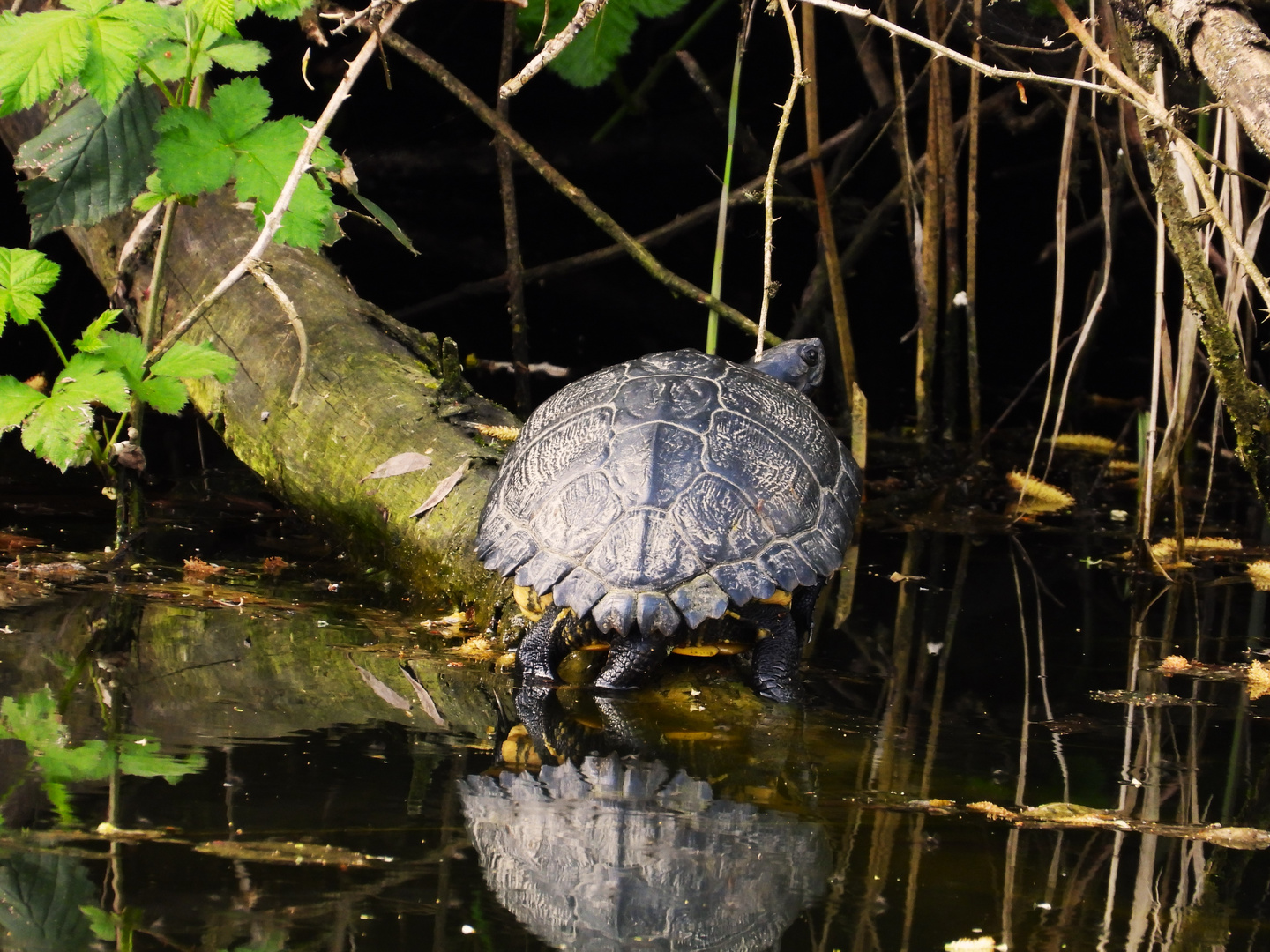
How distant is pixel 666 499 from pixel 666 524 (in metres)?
0.06

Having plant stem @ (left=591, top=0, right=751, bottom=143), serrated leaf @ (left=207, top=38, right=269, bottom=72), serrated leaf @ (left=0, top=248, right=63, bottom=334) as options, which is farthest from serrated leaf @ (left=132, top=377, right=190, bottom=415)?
plant stem @ (left=591, top=0, right=751, bottom=143)

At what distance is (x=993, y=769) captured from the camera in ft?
7.37

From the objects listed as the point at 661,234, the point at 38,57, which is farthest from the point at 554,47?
the point at 661,234

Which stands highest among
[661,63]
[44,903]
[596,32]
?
[661,63]

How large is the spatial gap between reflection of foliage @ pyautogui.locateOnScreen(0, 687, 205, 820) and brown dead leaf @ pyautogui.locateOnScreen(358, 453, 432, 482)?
4.31 ft

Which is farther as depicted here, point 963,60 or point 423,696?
point 423,696

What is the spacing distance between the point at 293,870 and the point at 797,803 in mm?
822

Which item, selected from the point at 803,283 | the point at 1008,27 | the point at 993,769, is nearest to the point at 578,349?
the point at 803,283

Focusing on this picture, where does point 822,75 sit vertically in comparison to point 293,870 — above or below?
above

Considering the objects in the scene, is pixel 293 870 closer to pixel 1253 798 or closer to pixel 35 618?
pixel 35 618

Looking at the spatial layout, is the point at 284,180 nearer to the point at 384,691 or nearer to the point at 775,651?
the point at 384,691

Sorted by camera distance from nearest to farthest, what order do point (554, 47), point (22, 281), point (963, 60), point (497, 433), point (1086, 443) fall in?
point (554, 47)
point (963, 60)
point (22, 281)
point (497, 433)
point (1086, 443)

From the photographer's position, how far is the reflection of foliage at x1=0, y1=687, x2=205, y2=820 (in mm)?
1907

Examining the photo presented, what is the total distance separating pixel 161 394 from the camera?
9.73 feet
